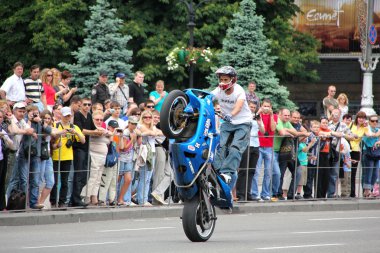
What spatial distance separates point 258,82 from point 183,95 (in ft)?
84.3

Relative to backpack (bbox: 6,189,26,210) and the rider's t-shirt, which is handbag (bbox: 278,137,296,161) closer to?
the rider's t-shirt

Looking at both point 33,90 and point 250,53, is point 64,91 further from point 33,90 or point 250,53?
point 250,53

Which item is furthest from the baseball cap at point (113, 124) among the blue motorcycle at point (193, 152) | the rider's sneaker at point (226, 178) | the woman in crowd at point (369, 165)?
the woman in crowd at point (369, 165)

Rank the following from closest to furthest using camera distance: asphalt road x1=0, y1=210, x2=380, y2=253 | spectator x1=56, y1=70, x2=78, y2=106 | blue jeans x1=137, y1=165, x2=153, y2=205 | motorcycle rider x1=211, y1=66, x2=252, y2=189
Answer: asphalt road x1=0, y1=210, x2=380, y2=253 → motorcycle rider x1=211, y1=66, x2=252, y2=189 → blue jeans x1=137, y1=165, x2=153, y2=205 → spectator x1=56, y1=70, x2=78, y2=106

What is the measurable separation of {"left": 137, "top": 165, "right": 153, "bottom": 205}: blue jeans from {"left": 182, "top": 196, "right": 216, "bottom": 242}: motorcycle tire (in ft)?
18.5

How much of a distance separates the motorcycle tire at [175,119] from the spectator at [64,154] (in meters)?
4.71

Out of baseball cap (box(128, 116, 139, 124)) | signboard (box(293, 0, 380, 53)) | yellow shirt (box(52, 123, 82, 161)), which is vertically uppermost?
signboard (box(293, 0, 380, 53))

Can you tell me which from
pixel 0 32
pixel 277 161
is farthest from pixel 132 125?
pixel 0 32

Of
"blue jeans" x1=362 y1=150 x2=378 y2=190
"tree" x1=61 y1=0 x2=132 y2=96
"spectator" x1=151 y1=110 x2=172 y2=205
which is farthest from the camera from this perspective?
"tree" x1=61 y1=0 x2=132 y2=96

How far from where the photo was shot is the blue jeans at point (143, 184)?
70.8 feet

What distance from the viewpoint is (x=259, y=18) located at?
41094 mm

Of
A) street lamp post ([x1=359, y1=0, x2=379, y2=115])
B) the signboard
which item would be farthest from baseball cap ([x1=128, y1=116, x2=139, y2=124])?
the signboard

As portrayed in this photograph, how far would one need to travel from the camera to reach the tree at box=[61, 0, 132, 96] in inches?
1521

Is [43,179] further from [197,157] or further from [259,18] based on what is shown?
[259,18]
